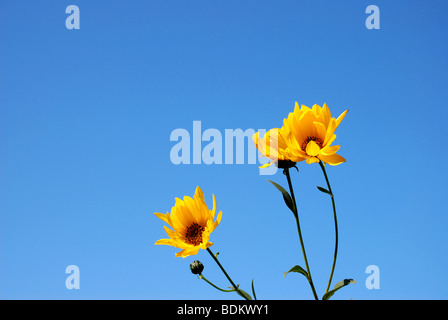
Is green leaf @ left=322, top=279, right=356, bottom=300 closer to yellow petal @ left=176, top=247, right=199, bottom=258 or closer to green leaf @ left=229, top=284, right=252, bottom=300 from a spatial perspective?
green leaf @ left=229, top=284, right=252, bottom=300

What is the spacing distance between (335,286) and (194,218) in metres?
0.40

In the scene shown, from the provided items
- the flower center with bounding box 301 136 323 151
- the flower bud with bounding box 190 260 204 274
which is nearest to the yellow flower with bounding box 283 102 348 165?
the flower center with bounding box 301 136 323 151

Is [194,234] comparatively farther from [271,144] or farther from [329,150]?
[329,150]

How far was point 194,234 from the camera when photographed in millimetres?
1212

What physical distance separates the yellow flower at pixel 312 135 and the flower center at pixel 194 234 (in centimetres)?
32

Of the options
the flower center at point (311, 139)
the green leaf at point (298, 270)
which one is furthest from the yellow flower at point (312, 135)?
the green leaf at point (298, 270)

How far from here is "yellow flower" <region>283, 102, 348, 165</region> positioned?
1081mm

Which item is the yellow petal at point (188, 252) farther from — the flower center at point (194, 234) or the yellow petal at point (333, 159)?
the yellow petal at point (333, 159)

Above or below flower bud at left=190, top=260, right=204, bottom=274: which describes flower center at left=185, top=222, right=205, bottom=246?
above

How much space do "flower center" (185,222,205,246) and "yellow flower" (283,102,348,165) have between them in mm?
320

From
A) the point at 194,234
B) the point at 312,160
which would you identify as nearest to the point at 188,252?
the point at 194,234
